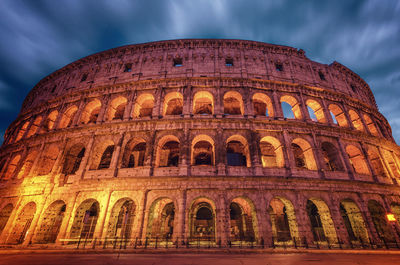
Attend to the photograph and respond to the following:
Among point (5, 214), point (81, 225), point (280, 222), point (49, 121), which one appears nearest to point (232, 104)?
point (280, 222)

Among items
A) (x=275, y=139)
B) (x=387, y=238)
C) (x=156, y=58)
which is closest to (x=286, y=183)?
(x=275, y=139)

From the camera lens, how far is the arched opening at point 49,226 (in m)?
12.7

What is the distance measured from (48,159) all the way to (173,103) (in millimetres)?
12621

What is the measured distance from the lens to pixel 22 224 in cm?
1377

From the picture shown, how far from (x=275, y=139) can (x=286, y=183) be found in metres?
3.54

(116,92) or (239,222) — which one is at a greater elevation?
(116,92)

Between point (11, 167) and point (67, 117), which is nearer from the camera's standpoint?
point (11, 167)

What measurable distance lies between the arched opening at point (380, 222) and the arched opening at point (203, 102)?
1578 cm

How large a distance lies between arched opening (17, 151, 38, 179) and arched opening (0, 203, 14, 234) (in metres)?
2.56

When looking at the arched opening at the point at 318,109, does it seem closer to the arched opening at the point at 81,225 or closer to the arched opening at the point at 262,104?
the arched opening at the point at 262,104

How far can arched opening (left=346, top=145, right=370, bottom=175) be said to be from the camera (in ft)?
50.0

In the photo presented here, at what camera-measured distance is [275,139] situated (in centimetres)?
1429

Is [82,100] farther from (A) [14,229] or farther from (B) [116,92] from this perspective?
(A) [14,229]

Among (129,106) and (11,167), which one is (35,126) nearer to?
(11,167)
